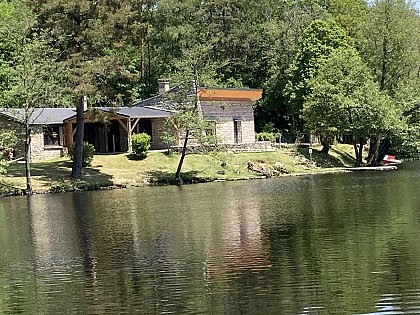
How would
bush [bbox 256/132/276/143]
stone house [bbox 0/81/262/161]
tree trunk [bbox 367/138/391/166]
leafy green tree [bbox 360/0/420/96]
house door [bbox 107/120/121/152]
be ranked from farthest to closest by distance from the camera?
bush [bbox 256/132/276/143] → tree trunk [bbox 367/138/391/166] → leafy green tree [bbox 360/0/420/96] → house door [bbox 107/120/121/152] → stone house [bbox 0/81/262/161]

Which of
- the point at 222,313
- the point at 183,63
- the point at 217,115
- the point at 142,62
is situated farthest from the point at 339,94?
the point at 222,313

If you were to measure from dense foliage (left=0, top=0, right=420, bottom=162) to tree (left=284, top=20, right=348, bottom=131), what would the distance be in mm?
88

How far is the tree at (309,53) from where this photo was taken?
54.8 m

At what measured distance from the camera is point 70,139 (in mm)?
46781

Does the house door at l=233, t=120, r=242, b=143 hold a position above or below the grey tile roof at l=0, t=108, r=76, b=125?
below

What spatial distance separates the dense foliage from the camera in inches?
1480

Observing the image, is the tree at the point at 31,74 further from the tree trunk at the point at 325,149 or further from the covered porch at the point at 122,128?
the tree trunk at the point at 325,149

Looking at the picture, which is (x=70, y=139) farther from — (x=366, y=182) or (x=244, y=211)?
(x=244, y=211)

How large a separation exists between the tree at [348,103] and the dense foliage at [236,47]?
18 cm

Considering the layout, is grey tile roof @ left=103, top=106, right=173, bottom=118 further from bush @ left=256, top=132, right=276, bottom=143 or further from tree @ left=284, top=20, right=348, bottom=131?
tree @ left=284, top=20, right=348, bottom=131

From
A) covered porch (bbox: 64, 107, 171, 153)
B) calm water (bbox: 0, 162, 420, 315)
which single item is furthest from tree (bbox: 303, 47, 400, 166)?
calm water (bbox: 0, 162, 420, 315)

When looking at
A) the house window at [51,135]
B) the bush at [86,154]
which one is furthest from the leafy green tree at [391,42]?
the house window at [51,135]

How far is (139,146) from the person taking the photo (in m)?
43.8

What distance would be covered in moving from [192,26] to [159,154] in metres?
21.6
